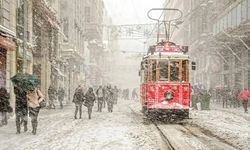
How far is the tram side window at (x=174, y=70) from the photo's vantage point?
23031mm

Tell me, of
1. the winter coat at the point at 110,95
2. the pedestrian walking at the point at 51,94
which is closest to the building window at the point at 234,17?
the winter coat at the point at 110,95

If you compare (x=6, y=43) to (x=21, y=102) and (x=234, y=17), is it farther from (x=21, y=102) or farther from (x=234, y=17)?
(x=234, y=17)

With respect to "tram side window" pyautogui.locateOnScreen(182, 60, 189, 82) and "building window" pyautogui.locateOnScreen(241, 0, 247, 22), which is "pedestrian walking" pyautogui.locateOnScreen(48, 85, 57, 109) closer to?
"tram side window" pyautogui.locateOnScreen(182, 60, 189, 82)

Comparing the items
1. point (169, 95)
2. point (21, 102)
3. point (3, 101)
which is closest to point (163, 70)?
point (169, 95)

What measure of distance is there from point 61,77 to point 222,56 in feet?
47.1

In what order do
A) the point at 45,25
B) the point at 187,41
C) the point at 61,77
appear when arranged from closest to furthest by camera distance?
the point at 45,25, the point at 61,77, the point at 187,41

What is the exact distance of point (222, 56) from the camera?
49.7 m

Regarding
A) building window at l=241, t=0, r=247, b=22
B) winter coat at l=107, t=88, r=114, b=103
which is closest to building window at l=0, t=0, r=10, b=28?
winter coat at l=107, t=88, r=114, b=103

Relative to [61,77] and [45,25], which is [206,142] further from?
[61,77]

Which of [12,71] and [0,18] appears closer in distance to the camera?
[0,18]

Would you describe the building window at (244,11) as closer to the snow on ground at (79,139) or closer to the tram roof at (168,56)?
the tram roof at (168,56)

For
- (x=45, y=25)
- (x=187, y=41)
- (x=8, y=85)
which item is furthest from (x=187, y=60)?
(x=187, y=41)

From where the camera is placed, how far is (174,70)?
23.1 m

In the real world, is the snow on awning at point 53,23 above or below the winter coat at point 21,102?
above
